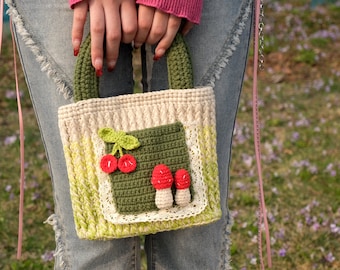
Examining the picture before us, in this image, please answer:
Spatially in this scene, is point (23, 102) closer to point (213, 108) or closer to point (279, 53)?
point (279, 53)

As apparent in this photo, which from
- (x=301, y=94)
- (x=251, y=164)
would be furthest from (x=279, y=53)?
(x=251, y=164)

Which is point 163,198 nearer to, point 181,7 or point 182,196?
point 182,196

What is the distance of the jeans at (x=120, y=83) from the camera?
4.36 feet

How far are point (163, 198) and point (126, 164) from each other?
0.12m

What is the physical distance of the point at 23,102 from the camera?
14.3 feet

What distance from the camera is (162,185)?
1288 mm

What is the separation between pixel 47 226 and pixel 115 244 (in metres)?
1.65

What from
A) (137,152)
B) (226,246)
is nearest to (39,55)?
(137,152)

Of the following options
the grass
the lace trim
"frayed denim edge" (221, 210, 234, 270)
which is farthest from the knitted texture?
the grass

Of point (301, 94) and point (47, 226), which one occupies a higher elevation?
point (301, 94)

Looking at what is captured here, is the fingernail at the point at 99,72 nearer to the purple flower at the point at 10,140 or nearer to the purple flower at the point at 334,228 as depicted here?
the purple flower at the point at 334,228

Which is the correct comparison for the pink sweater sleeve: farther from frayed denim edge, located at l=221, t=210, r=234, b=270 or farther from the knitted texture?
frayed denim edge, located at l=221, t=210, r=234, b=270

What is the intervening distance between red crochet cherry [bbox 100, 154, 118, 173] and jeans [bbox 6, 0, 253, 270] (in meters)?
0.17

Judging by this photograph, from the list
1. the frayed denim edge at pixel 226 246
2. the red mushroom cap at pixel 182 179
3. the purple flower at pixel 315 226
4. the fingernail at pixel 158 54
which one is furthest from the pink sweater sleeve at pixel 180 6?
the purple flower at pixel 315 226
